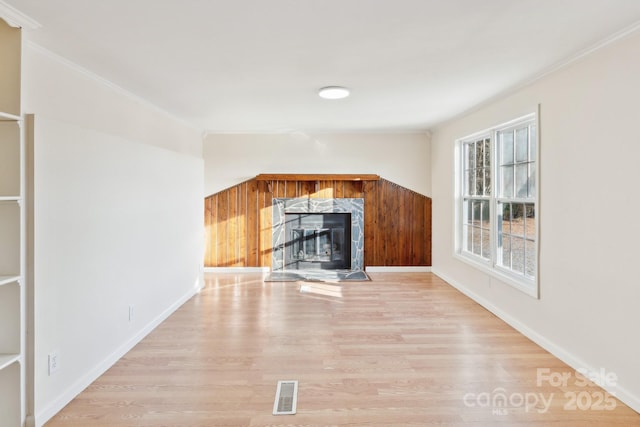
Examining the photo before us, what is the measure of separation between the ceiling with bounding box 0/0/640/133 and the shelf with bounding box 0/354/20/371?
1.78 metres

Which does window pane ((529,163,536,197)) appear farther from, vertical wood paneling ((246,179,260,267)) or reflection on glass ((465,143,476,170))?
vertical wood paneling ((246,179,260,267))

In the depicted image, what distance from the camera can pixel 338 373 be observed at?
8.96ft

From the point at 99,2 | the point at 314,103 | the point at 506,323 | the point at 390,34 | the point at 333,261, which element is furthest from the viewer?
→ the point at 333,261

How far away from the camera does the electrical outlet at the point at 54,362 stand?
2.26m

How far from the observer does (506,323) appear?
12.2ft

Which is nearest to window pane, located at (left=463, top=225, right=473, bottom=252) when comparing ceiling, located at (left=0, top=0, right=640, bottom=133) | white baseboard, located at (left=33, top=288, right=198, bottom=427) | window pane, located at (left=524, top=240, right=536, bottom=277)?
window pane, located at (left=524, top=240, right=536, bottom=277)

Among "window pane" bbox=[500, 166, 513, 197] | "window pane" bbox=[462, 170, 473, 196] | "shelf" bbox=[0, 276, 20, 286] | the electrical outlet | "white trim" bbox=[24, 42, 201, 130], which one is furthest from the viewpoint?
"window pane" bbox=[462, 170, 473, 196]

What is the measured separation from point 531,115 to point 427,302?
2.29 meters

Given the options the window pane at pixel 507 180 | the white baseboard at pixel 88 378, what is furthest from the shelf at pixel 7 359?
the window pane at pixel 507 180

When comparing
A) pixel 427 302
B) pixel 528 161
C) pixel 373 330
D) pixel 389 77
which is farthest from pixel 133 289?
pixel 528 161

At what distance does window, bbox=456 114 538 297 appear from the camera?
352cm

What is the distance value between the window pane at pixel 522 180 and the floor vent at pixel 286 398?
2700mm

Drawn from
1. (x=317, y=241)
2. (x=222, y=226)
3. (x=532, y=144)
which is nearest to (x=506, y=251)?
(x=532, y=144)

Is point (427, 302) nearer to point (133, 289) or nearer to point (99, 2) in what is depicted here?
point (133, 289)
